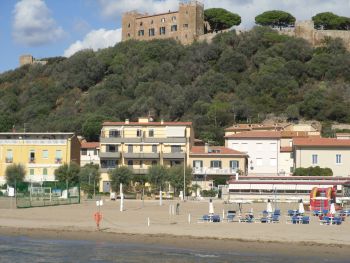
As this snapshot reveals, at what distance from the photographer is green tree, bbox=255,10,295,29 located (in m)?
130

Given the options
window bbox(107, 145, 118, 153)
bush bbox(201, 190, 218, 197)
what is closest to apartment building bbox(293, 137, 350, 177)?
bush bbox(201, 190, 218, 197)

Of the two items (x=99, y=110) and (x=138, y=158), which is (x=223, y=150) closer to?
(x=138, y=158)

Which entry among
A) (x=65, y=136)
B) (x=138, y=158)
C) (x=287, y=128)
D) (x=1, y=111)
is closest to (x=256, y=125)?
(x=287, y=128)

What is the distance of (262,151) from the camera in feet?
257

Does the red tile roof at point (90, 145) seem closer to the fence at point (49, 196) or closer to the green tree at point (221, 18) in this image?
the fence at point (49, 196)

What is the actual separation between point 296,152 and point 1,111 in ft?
189

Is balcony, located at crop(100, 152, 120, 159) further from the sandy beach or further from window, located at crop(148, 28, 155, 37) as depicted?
window, located at crop(148, 28, 155, 37)

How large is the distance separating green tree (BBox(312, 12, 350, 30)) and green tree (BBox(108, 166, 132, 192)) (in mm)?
68172

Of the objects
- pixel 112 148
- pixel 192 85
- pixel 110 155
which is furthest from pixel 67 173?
pixel 192 85

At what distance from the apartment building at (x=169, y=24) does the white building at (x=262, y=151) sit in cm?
5277

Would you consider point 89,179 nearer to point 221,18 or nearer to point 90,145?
point 90,145

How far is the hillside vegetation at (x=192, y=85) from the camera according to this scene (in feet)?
323

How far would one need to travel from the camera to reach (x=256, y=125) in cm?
8938

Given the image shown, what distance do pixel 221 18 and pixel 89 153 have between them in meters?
58.5
